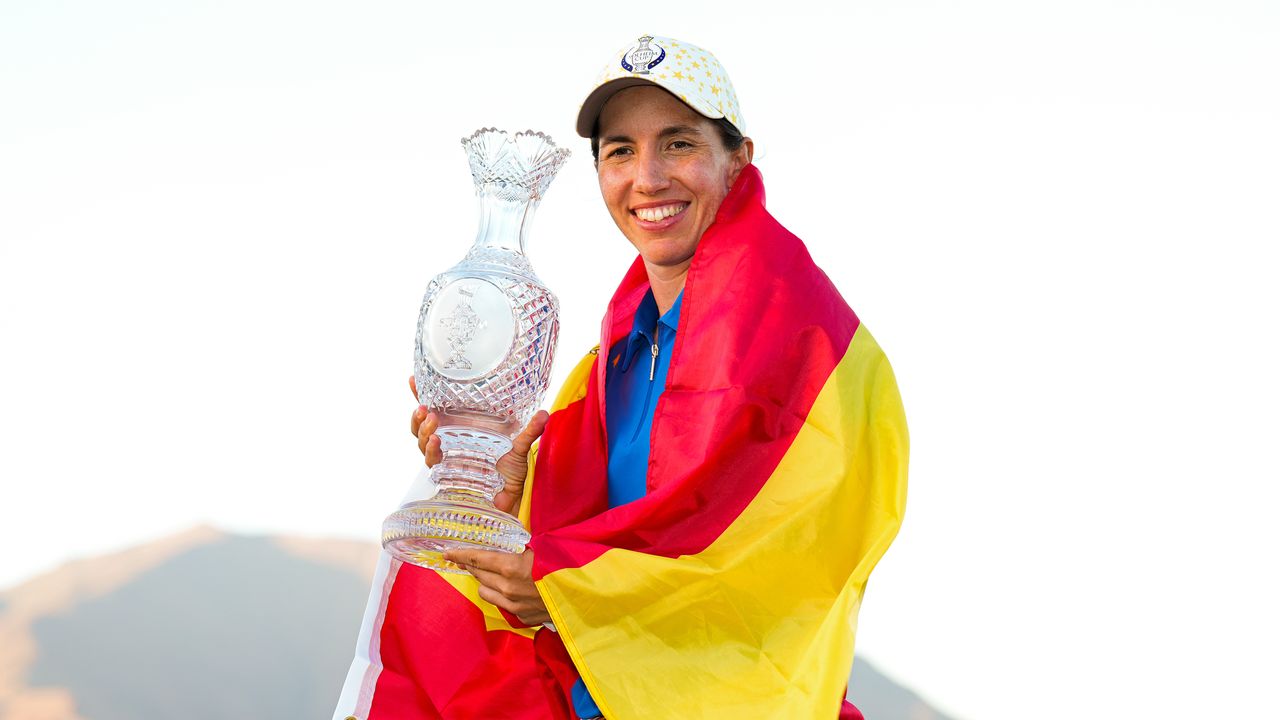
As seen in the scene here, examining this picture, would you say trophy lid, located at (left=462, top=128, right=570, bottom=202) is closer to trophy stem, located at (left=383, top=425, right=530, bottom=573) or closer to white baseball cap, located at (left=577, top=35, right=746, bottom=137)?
white baseball cap, located at (left=577, top=35, right=746, bottom=137)

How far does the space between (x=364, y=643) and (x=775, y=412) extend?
41.3 inches

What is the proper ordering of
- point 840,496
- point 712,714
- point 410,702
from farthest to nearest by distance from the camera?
point 410,702 < point 840,496 < point 712,714

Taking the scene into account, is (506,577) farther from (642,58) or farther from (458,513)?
(642,58)

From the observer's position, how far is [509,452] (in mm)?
2697

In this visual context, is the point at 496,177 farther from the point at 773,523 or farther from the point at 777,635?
the point at 777,635

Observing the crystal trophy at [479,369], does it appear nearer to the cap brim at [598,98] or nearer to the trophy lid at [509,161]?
the trophy lid at [509,161]

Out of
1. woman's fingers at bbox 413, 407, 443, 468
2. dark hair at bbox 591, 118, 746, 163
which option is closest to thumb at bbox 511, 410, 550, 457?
woman's fingers at bbox 413, 407, 443, 468

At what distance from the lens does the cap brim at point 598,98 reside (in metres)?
2.67

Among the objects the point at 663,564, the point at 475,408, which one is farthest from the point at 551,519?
the point at 663,564

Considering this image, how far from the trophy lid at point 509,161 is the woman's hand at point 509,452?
0.47 metres

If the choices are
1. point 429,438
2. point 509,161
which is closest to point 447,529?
point 429,438

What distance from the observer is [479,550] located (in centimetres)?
232

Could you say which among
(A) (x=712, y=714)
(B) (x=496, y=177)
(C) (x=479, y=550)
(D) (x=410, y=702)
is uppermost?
(B) (x=496, y=177)

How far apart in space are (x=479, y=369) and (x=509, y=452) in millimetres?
260
